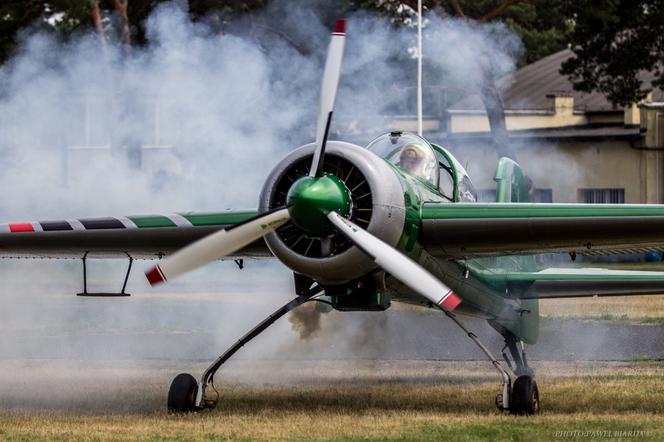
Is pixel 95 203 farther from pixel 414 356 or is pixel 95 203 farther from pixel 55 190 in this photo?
pixel 414 356

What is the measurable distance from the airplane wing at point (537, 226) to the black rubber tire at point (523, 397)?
A: 1.27 meters

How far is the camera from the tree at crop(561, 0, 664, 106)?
4603 centimetres

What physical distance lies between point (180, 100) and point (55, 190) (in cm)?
275

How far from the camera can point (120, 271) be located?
26.7m

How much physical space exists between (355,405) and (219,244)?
9.64ft

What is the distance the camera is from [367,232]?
1139cm

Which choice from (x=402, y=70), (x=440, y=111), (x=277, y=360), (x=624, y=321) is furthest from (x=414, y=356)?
(x=440, y=111)

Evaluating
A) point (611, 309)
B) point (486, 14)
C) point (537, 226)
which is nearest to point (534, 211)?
point (537, 226)

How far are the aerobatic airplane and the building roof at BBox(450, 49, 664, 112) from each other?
45909 millimetres

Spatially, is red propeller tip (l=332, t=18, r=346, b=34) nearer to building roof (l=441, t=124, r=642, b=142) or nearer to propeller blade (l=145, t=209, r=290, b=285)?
propeller blade (l=145, t=209, r=290, b=285)

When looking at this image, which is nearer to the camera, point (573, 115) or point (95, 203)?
point (95, 203)

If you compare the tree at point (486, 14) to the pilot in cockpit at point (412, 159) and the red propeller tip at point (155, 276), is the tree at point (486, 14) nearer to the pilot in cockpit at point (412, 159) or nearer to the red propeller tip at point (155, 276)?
the pilot in cockpit at point (412, 159)

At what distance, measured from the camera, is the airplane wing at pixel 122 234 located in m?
12.9

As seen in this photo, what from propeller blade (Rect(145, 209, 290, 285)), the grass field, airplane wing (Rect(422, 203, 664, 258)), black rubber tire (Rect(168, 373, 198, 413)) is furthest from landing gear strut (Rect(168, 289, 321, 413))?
propeller blade (Rect(145, 209, 290, 285))
